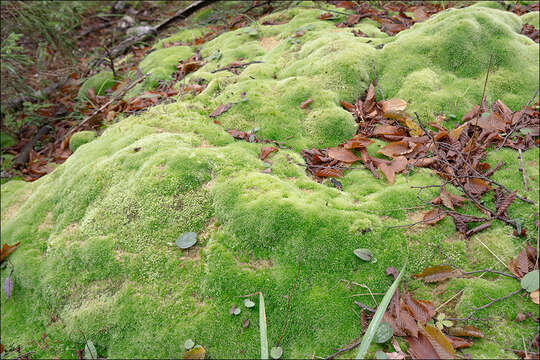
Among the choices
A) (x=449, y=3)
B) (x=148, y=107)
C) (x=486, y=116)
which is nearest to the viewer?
(x=486, y=116)

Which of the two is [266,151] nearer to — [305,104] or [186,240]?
[305,104]

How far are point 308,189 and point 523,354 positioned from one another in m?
1.76

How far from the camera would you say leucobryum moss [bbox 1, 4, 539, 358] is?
217 centimetres

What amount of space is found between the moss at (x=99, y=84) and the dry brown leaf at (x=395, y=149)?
5513mm

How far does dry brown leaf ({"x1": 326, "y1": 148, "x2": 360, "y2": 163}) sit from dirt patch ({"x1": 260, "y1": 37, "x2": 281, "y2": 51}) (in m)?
2.96

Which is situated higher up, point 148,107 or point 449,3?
point 449,3

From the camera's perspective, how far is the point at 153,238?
263 centimetres

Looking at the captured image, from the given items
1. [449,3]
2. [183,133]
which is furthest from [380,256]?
[449,3]

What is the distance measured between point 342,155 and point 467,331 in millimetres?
1772

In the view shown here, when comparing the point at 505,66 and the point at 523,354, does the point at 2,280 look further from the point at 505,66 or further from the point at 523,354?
the point at 505,66

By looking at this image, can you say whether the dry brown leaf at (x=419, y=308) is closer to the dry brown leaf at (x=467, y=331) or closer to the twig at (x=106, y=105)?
the dry brown leaf at (x=467, y=331)

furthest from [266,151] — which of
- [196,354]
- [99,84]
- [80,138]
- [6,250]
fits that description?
[99,84]

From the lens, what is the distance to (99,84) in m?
6.29

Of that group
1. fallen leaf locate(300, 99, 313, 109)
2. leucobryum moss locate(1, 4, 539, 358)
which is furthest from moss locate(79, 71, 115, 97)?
fallen leaf locate(300, 99, 313, 109)
